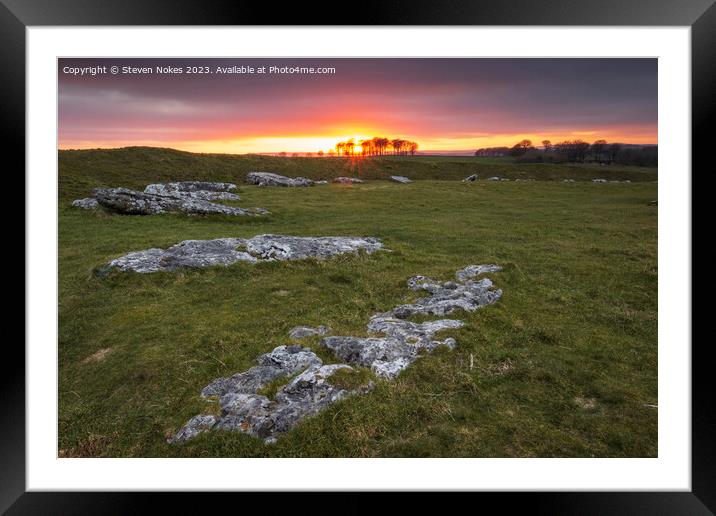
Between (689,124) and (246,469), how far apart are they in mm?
11222

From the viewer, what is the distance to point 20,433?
25.4 feet

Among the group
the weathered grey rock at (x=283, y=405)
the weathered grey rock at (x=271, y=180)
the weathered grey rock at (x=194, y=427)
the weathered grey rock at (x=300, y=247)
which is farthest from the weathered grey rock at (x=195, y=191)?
the weathered grey rock at (x=283, y=405)

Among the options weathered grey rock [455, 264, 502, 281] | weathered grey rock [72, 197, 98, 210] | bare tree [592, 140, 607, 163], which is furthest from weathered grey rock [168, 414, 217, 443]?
bare tree [592, 140, 607, 163]

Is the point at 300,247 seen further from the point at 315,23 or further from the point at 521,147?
the point at 521,147

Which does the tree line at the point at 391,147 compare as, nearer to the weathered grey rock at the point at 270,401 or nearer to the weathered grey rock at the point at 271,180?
the weathered grey rock at the point at 271,180

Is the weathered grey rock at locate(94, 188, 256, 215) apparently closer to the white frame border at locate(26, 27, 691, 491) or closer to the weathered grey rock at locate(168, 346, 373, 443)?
the white frame border at locate(26, 27, 691, 491)

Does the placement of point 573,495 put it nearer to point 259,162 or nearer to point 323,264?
point 323,264

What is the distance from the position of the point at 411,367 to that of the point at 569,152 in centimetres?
7951

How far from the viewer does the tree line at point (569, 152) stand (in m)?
58.9

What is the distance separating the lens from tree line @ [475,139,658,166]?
58.9 meters

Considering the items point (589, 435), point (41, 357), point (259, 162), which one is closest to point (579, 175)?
point (259, 162)

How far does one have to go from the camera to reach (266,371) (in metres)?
8.88

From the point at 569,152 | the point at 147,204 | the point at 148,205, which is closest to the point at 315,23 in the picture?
the point at 148,205

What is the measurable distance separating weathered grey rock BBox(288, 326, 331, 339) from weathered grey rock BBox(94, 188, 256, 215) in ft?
67.2
